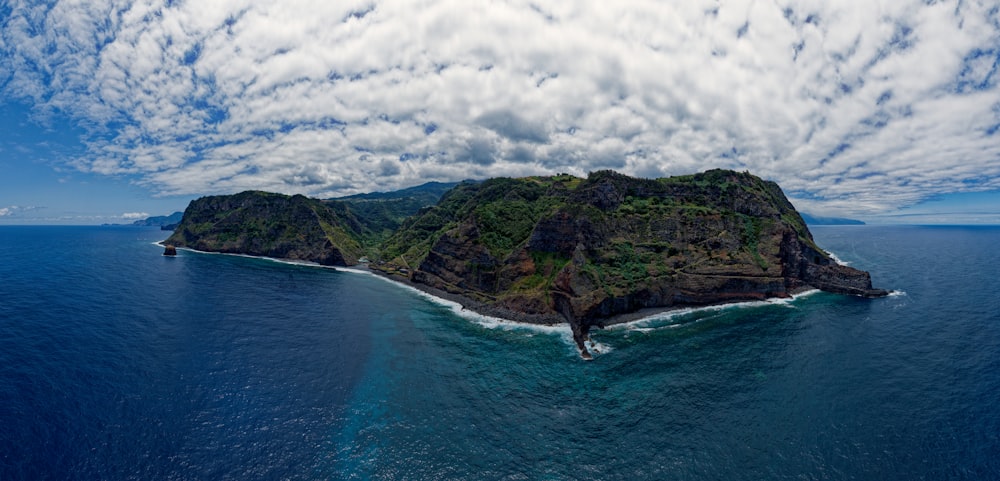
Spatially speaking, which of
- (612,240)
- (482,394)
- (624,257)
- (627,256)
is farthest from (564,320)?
(482,394)

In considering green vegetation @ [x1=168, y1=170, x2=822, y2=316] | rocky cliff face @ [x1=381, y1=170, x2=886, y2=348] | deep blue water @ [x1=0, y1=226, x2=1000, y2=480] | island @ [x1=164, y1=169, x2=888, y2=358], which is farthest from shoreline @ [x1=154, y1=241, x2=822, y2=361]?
green vegetation @ [x1=168, y1=170, x2=822, y2=316]

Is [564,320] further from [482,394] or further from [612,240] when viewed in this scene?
[482,394]

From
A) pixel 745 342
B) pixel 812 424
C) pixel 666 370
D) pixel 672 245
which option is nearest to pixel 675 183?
pixel 672 245

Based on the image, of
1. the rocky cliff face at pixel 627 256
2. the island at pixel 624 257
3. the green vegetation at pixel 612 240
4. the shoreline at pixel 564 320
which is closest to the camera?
the shoreline at pixel 564 320

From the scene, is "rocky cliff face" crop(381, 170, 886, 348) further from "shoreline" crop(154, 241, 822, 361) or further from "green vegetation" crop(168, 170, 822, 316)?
"shoreline" crop(154, 241, 822, 361)

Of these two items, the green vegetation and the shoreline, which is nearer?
the shoreline

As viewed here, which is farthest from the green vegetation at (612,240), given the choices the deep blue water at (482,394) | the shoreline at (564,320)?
the deep blue water at (482,394)

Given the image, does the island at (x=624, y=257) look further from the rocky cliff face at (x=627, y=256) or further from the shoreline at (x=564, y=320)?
the shoreline at (x=564, y=320)
